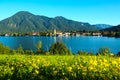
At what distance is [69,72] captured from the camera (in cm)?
1255

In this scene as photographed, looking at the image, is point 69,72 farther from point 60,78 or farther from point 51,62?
point 51,62

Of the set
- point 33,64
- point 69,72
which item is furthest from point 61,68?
point 33,64

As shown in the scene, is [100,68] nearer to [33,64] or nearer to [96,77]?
[96,77]

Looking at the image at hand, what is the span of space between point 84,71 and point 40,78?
69.4 inches

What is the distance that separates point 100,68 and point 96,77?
0.60 m

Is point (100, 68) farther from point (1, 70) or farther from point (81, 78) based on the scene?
point (1, 70)

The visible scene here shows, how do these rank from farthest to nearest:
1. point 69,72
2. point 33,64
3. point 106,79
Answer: point 33,64, point 69,72, point 106,79

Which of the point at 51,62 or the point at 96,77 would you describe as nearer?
the point at 96,77

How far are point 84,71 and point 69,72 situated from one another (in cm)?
59

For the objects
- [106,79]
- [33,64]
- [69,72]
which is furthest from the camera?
[33,64]

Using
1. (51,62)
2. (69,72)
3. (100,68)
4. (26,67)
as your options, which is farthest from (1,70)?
(100,68)

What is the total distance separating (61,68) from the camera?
42.7 feet

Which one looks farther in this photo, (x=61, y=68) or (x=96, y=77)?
(x=61, y=68)

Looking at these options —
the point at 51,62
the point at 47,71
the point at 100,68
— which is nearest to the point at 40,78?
the point at 47,71
